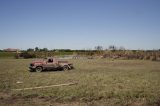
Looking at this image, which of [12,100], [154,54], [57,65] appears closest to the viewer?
[12,100]

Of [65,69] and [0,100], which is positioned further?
[65,69]

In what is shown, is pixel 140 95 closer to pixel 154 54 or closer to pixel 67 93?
pixel 67 93

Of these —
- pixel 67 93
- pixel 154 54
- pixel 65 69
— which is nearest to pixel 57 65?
pixel 65 69

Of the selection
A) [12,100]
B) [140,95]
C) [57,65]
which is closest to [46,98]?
[12,100]

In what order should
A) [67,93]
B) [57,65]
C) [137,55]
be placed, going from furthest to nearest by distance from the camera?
1. [137,55]
2. [57,65]
3. [67,93]

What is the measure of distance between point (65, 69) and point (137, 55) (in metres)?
29.6

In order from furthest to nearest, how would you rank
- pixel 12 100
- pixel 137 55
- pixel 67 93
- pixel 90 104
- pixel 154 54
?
1. pixel 137 55
2. pixel 154 54
3. pixel 67 93
4. pixel 12 100
5. pixel 90 104

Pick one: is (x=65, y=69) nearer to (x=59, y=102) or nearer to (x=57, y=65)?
(x=57, y=65)

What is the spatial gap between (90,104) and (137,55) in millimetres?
44995

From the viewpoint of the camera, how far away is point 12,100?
11383 mm

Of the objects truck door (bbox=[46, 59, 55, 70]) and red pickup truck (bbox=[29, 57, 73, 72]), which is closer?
red pickup truck (bbox=[29, 57, 73, 72])

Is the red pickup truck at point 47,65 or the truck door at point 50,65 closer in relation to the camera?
the red pickup truck at point 47,65

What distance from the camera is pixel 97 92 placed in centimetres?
1263

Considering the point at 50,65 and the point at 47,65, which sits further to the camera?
the point at 50,65
